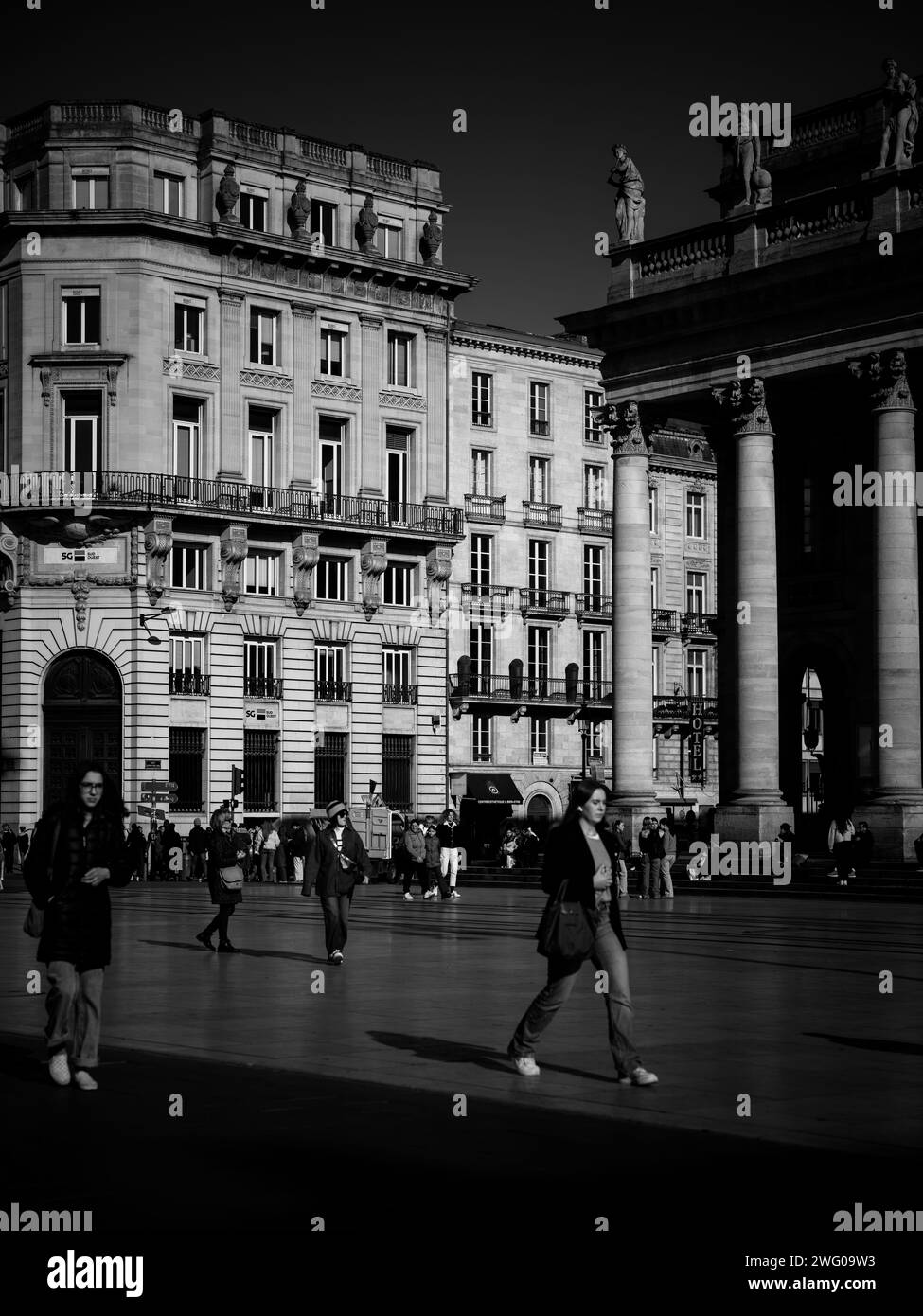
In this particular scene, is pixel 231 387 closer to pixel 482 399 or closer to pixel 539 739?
pixel 482 399

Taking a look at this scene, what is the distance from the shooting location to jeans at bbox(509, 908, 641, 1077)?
12039 mm

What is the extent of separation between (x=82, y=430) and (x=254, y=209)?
1039 cm

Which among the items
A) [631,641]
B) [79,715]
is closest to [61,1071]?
[631,641]

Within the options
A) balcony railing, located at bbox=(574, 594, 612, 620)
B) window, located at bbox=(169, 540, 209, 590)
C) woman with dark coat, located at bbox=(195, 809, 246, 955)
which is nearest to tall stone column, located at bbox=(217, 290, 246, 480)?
window, located at bbox=(169, 540, 209, 590)

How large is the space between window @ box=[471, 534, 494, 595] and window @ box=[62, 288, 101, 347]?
18.1 meters

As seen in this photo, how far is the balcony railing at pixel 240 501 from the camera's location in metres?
61.6

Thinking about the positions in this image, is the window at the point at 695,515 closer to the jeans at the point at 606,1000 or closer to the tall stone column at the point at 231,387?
the tall stone column at the point at 231,387

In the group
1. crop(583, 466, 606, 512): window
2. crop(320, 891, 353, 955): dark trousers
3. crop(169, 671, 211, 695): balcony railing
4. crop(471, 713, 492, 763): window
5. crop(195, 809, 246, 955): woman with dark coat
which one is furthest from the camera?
crop(583, 466, 606, 512): window

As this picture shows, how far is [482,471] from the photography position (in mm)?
74812

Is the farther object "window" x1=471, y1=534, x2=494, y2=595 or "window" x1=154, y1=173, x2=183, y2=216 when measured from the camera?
"window" x1=471, y1=534, x2=494, y2=595

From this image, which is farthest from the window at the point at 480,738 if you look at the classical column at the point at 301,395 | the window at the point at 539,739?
the classical column at the point at 301,395

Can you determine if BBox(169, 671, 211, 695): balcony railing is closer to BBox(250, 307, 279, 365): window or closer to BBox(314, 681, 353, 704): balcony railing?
BBox(314, 681, 353, 704): balcony railing

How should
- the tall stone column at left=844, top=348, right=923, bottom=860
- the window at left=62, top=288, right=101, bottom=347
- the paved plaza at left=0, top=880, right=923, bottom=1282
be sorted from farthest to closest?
1. the window at left=62, top=288, right=101, bottom=347
2. the tall stone column at left=844, top=348, right=923, bottom=860
3. the paved plaza at left=0, top=880, right=923, bottom=1282
